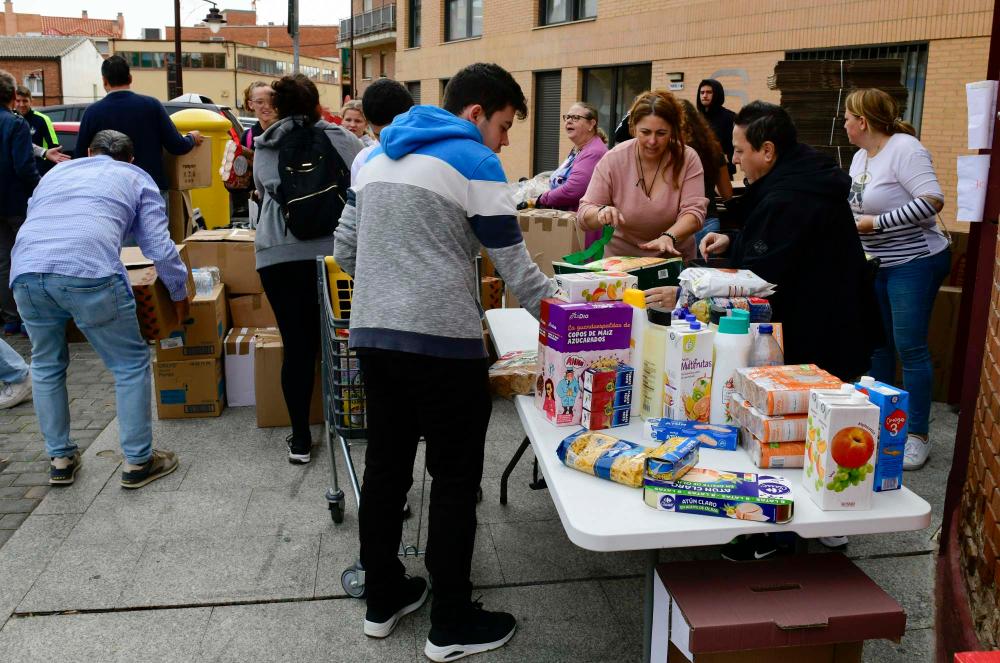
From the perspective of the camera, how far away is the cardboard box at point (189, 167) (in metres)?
7.24

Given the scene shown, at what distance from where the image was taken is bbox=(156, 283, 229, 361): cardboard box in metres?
5.13

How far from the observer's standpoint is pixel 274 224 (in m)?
4.30

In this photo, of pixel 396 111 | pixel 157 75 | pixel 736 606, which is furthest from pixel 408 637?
pixel 157 75

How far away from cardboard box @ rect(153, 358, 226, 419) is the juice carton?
13.3 ft

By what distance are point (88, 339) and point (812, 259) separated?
325cm

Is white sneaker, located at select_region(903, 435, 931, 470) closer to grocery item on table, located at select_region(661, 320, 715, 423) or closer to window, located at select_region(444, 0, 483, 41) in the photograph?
grocery item on table, located at select_region(661, 320, 715, 423)

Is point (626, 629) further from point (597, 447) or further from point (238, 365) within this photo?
point (238, 365)

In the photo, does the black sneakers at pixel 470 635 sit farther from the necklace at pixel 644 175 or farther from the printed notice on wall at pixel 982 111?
the printed notice on wall at pixel 982 111

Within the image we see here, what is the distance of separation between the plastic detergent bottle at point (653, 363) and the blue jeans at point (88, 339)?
8.47 ft

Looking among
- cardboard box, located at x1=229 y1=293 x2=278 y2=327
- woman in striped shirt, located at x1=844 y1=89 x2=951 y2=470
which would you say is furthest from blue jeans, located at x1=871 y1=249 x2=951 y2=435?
cardboard box, located at x1=229 y1=293 x2=278 y2=327

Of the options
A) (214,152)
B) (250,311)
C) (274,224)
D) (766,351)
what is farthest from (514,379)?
(214,152)

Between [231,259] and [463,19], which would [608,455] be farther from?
[463,19]

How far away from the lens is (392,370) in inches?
103

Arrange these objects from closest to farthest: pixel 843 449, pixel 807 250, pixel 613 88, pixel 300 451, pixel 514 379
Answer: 1. pixel 843 449
2. pixel 514 379
3. pixel 807 250
4. pixel 300 451
5. pixel 613 88
